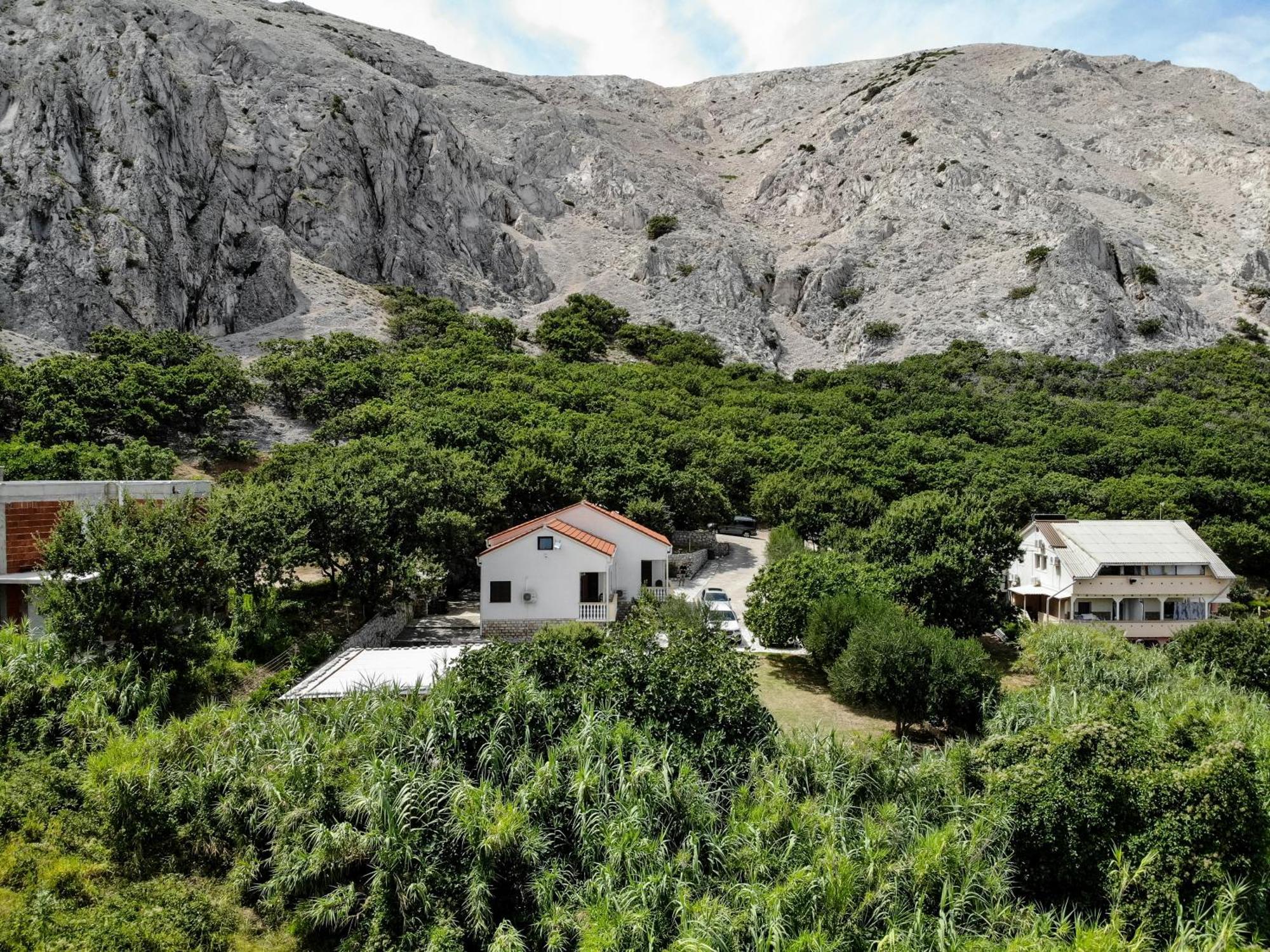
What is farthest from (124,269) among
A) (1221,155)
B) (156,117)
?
(1221,155)

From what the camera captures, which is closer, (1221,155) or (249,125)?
(249,125)

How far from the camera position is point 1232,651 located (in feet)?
86.1

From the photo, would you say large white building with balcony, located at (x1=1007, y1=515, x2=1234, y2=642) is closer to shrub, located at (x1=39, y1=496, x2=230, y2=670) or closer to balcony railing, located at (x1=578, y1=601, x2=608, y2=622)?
balcony railing, located at (x1=578, y1=601, x2=608, y2=622)

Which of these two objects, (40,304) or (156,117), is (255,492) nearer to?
(40,304)

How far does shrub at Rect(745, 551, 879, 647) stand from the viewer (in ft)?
85.6

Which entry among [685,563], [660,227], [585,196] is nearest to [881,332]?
[660,227]

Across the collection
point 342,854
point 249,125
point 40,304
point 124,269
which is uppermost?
point 249,125

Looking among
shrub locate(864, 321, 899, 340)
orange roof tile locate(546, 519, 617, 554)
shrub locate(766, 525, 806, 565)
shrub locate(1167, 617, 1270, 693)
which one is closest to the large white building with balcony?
shrub locate(1167, 617, 1270, 693)

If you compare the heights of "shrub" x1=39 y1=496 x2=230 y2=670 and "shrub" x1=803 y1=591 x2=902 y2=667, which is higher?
"shrub" x1=39 y1=496 x2=230 y2=670

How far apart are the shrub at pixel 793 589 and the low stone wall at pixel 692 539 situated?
17103 millimetres

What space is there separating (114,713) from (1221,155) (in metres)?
176

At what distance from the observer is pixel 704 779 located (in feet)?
51.5

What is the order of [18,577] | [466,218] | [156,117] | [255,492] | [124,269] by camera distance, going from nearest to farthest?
[18,577], [255,492], [124,269], [156,117], [466,218]

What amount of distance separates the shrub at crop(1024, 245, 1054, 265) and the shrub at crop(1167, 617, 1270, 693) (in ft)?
300
